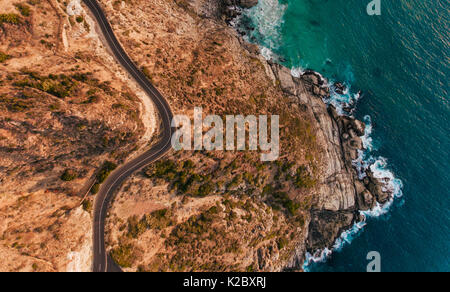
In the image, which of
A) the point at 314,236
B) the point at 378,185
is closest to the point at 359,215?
the point at 378,185

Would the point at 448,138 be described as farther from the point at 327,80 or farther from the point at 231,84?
the point at 231,84

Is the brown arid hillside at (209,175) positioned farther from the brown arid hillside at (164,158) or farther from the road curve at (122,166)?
the road curve at (122,166)

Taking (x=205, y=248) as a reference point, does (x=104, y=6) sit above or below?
above

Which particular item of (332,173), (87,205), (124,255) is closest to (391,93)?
(332,173)

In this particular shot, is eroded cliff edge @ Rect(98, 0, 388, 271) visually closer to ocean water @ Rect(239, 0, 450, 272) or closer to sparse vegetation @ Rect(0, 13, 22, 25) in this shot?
ocean water @ Rect(239, 0, 450, 272)

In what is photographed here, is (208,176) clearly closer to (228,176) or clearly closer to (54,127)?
(228,176)

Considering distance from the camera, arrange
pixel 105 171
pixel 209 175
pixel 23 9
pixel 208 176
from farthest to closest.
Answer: pixel 209 175, pixel 208 176, pixel 105 171, pixel 23 9
